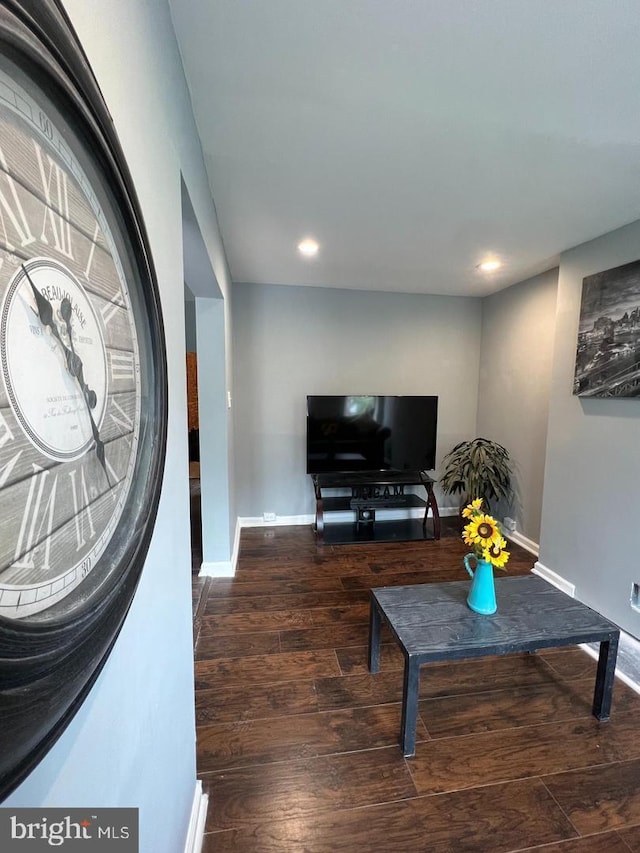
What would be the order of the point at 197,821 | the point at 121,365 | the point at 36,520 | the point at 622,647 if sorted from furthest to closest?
the point at 622,647 → the point at 197,821 → the point at 121,365 → the point at 36,520

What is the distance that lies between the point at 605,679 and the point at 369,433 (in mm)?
2281

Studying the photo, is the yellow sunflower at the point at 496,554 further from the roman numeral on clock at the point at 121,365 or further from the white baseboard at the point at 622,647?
the roman numeral on clock at the point at 121,365

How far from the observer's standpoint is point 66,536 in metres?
0.41

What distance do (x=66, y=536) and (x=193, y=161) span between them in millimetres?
1401

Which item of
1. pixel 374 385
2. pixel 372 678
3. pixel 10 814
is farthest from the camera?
pixel 374 385

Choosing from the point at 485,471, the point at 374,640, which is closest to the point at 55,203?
the point at 374,640

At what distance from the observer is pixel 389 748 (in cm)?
145

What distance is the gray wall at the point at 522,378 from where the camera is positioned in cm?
300

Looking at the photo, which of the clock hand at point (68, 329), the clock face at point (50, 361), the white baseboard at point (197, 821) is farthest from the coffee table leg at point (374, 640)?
the clock hand at point (68, 329)

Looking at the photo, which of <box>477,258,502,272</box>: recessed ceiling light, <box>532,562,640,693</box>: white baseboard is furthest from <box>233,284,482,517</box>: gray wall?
<box>532,562,640,693</box>: white baseboard

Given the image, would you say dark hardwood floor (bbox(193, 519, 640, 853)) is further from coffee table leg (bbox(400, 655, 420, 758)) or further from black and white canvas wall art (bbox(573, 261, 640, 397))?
black and white canvas wall art (bbox(573, 261, 640, 397))

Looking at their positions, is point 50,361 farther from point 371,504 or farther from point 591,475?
point 371,504

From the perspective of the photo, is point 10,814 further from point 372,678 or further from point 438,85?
point 438,85

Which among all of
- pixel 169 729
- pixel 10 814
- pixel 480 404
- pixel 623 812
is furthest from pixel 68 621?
pixel 480 404
